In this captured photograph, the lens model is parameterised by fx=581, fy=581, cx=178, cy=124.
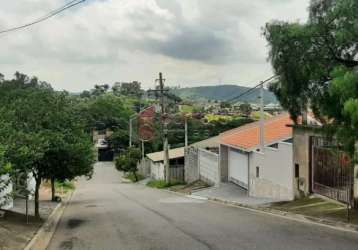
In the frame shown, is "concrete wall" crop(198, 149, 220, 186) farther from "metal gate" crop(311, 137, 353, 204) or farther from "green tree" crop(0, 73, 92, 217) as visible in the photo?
"green tree" crop(0, 73, 92, 217)

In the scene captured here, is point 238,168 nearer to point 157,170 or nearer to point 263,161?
point 263,161

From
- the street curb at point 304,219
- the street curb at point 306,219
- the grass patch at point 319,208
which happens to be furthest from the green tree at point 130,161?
the grass patch at point 319,208

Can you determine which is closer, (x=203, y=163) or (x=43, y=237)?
(x=43, y=237)

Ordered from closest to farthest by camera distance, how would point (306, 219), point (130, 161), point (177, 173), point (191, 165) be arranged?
point (306, 219) < point (191, 165) < point (177, 173) < point (130, 161)

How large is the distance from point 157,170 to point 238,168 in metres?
32.4

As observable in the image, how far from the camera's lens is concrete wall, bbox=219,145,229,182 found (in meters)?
43.3

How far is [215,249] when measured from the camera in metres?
13.2

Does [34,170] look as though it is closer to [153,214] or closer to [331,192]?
[153,214]

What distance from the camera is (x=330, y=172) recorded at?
2345 cm

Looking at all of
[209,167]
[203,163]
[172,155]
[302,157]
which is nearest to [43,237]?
[302,157]

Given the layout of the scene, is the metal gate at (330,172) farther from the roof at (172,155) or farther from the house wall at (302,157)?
the roof at (172,155)

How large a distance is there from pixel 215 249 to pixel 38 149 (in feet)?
22.5

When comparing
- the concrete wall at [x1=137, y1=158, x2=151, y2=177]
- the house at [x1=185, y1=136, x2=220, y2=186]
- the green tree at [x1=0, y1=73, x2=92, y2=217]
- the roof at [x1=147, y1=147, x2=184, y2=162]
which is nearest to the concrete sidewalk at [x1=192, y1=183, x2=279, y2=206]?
the house at [x1=185, y1=136, x2=220, y2=186]

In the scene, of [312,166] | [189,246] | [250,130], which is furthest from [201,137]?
[189,246]
